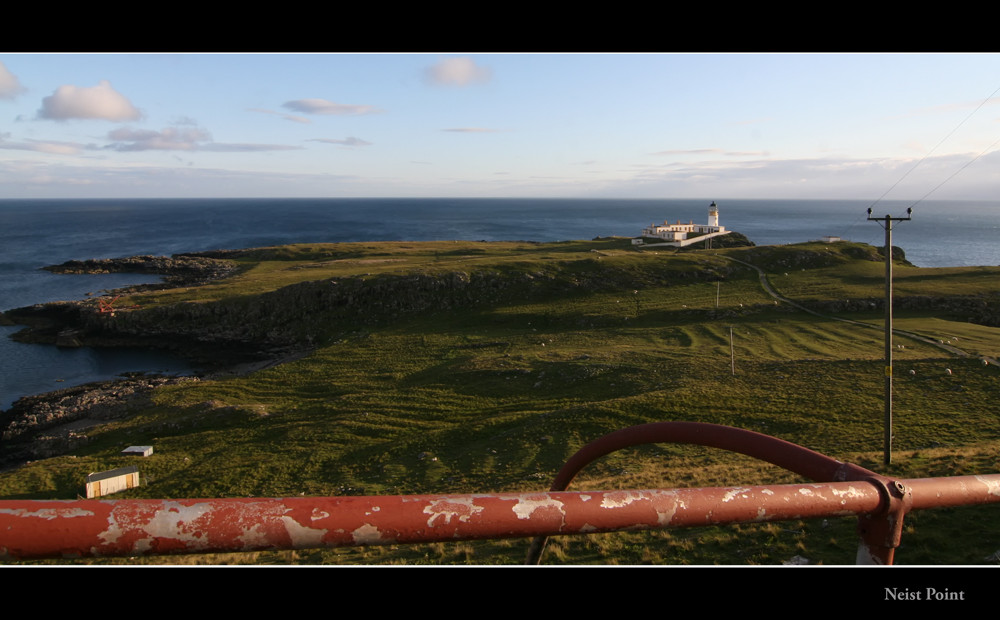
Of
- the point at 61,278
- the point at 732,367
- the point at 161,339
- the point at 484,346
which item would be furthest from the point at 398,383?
the point at 61,278

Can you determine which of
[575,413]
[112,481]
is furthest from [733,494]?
[112,481]

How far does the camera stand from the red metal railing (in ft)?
6.17

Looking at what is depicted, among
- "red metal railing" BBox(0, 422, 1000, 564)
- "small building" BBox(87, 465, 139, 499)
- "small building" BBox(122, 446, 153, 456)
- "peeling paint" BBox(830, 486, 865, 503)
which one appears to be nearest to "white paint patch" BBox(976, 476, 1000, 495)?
"red metal railing" BBox(0, 422, 1000, 564)

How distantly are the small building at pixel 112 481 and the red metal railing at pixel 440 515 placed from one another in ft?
81.1

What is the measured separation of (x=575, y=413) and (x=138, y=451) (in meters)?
20.8

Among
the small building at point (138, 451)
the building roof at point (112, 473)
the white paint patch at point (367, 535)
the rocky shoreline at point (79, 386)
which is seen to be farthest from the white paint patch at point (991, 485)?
the rocky shoreline at point (79, 386)

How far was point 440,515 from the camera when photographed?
2111 mm

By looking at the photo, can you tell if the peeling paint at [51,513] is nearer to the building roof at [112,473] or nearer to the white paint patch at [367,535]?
the white paint patch at [367,535]

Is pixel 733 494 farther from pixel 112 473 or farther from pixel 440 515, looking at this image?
pixel 112 473

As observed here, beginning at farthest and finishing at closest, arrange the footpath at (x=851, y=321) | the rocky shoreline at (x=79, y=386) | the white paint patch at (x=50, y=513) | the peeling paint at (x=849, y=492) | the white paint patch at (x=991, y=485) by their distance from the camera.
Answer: the footpath at (x=851, y=321), the rocky shoreline at (x=79, y=386), the white paint patch at (x=991, y=485), the peeling paint at (x=849, y=492), the white paint patch at (x=50, y=513)

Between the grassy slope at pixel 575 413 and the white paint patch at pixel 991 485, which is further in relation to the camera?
the grassy slope at pixel 575 413

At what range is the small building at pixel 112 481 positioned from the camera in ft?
70.9
